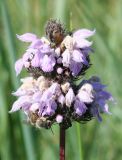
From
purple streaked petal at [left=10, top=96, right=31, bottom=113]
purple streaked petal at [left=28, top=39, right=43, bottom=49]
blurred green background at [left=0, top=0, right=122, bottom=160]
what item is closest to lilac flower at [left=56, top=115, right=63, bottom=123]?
purple streaked petal at [left=10, top=96, right=31, bottom=113]

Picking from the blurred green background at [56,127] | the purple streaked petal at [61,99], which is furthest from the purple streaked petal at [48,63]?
the blurred green background at [56,127]

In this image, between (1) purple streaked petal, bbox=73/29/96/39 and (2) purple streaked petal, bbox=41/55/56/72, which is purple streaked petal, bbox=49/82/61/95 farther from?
(1) purple streaked petal, bbox=73/29/96/39

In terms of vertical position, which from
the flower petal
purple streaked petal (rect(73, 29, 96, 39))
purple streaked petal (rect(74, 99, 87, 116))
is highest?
purple streaked petal (rect(73, 29, 96, 39))

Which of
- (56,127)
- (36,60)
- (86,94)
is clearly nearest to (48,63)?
(36,60)

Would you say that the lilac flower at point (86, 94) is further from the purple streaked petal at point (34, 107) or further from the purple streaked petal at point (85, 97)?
the purple streaked petal at point (34, 107)

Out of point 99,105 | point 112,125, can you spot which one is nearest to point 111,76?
point 112,125

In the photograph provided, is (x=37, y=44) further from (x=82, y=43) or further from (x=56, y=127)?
(x=56, y=127)

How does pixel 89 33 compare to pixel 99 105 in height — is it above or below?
above

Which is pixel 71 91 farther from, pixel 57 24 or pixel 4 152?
pixel 4 152
